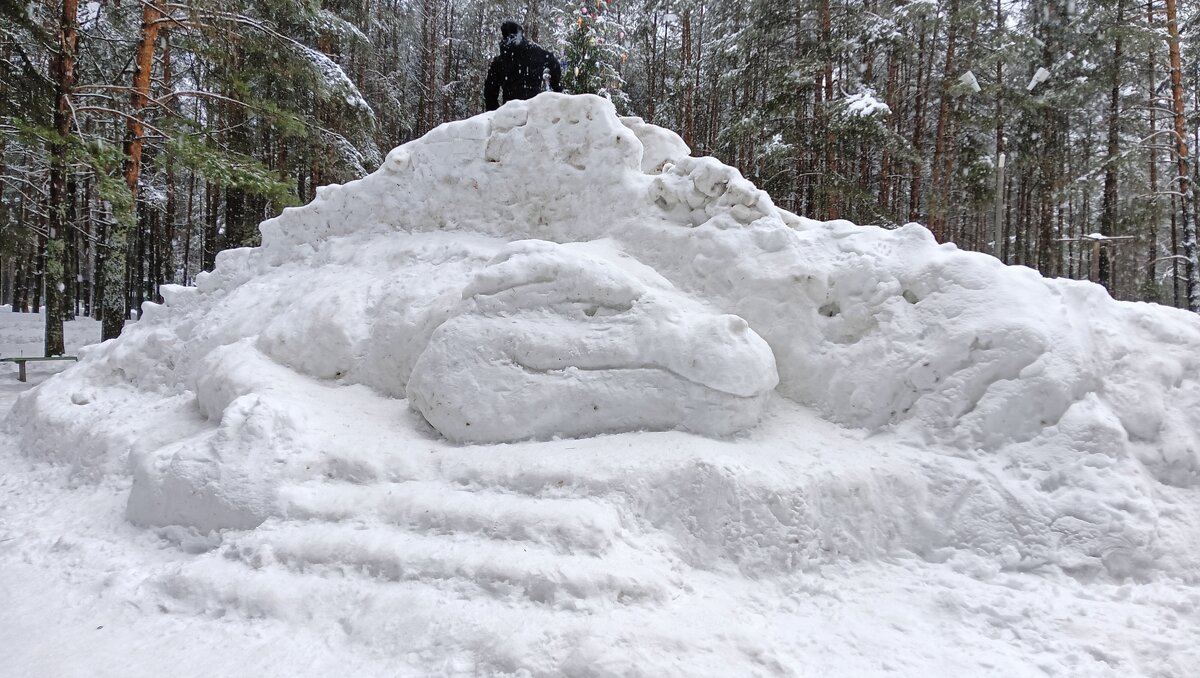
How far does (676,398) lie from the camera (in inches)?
151

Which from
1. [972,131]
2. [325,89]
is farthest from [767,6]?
[325,89]

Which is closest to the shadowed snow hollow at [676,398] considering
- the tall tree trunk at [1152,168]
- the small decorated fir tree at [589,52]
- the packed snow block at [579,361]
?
the packed snow block at [579,361]

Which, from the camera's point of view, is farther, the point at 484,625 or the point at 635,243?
the point at 635,243

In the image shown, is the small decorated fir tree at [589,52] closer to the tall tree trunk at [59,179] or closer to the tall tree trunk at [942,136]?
the tall tree trunk at [942,136]

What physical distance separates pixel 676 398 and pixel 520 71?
465 centimetres

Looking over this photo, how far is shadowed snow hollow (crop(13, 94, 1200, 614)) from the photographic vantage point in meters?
3.30

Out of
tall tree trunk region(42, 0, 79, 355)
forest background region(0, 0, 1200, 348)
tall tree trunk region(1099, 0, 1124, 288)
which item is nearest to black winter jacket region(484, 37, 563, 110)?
forest background region(0, 0, 1200, 348)

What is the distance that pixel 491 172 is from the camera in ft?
18.5

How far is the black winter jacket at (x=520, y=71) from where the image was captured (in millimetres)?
6746

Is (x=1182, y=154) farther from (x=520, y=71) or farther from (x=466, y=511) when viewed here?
(x=466, y=511)

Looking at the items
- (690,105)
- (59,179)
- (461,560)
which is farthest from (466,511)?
(690,105)

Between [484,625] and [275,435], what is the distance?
79.2 inches

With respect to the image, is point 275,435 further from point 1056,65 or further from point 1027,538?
point 1056,65

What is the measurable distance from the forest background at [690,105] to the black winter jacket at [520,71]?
4.38 meters
